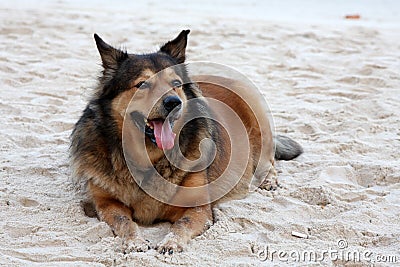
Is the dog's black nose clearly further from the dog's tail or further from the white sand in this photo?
the dog's tail

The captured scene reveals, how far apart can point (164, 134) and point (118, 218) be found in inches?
24.5

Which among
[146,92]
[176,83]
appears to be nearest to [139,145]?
[146,92]

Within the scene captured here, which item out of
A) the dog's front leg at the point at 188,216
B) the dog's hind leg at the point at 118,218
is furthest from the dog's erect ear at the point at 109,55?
the dog's front leg at the point at 188,216

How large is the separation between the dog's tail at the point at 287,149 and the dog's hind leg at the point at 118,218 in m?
1.67

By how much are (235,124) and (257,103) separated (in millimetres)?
388

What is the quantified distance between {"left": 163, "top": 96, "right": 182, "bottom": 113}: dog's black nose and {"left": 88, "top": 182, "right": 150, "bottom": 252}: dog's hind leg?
0.72 metres

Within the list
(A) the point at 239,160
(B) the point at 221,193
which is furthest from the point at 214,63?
(B) the point at 221,193

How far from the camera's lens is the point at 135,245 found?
10.9 ft

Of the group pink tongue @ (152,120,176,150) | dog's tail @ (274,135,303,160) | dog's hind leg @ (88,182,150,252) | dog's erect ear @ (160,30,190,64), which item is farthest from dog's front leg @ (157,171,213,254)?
dog's tail @ (274,135,303,160)

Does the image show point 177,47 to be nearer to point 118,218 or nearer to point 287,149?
point 118,218

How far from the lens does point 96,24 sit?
398 inches

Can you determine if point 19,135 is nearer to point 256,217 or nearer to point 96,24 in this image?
point 256,217

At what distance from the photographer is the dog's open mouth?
373 centimetres

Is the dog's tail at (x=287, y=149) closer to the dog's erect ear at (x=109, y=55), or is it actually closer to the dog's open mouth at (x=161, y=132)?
the dog's open mouth at (x=161, y=132)
